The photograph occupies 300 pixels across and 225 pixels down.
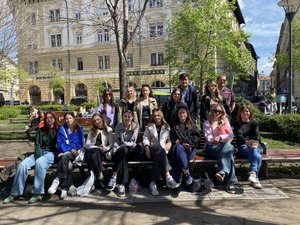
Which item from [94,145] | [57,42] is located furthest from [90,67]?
[94,145]

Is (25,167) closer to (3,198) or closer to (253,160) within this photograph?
(3,198)

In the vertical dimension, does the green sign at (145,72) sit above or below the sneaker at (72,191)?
above

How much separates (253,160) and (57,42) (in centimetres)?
4844

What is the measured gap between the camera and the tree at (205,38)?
24.8 metres

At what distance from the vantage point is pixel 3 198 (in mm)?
5688

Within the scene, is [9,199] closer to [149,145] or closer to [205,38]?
[149,145]

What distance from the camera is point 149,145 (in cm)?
588

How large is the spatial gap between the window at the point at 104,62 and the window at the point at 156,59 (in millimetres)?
6921

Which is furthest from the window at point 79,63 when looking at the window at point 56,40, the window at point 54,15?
the window at point 54,15

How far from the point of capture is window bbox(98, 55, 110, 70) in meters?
47.5

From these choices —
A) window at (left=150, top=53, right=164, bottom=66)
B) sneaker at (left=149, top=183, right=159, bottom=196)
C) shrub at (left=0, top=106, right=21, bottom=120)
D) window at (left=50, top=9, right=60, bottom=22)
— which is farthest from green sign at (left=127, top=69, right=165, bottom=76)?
sneaker at (left=149, top=183, right=159, bottom=196)

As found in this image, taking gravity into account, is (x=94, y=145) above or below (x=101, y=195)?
above

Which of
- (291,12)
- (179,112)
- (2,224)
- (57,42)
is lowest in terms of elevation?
(2,224)

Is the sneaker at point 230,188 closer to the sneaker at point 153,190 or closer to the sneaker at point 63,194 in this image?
the sneaker at point 153,190
